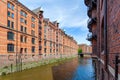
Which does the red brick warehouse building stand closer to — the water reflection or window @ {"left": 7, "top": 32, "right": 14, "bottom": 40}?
the water reflection

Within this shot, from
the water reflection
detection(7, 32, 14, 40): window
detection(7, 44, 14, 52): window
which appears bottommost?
the water reflection

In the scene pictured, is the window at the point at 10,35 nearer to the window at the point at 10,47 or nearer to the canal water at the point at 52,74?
the window at the point at 10,47

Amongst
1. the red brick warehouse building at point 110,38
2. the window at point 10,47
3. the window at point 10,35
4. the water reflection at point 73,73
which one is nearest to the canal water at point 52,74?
the water reflection at point 73,73

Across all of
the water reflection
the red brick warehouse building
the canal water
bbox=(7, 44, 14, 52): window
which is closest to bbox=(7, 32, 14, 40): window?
bbox=(7, 44, 14, 52): window

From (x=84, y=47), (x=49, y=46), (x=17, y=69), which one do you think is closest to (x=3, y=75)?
(x=17, y=69)

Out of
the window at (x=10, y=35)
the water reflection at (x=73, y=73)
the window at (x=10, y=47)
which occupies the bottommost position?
the water reflection at (x=73, y=73)

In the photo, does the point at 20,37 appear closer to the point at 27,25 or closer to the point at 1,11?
the point at 27,25

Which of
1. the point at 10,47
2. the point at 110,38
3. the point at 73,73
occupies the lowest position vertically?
the point at 73,73

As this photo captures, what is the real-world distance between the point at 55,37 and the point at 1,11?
120 ft

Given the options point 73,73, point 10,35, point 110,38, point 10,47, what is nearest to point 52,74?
point 73,73

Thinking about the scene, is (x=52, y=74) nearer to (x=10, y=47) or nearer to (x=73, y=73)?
(x=73, y=73)

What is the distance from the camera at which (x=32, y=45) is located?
39031 mm

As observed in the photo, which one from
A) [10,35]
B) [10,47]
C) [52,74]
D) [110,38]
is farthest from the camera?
[10,35]

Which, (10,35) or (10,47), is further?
(10,35)
